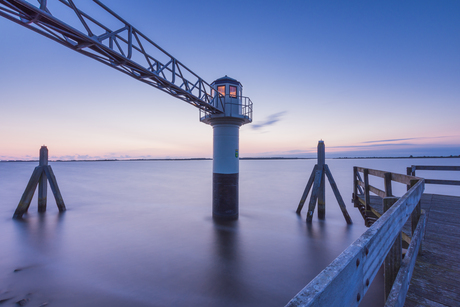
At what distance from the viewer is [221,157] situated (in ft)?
35.5

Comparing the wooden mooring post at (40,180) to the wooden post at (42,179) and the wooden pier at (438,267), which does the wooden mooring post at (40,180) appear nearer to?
the wooden post at (42,179)

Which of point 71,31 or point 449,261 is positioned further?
point 71,31

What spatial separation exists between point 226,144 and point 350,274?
9.90m

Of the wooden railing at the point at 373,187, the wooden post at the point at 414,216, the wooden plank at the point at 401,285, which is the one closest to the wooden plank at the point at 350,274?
the wooden plank at the point at 401,285

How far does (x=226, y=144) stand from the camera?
1090 cm

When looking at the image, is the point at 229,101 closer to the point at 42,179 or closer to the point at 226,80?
the point at 226,80

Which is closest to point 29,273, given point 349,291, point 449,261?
point 349,291

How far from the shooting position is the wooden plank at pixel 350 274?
0.84 metres

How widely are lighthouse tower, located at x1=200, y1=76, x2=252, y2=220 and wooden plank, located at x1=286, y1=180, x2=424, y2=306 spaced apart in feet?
30.0

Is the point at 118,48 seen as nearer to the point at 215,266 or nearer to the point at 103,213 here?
the point at 215,266

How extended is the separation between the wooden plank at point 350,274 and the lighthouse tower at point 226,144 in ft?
30.0

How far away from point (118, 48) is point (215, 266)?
24.3 ft

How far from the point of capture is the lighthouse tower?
425 inches

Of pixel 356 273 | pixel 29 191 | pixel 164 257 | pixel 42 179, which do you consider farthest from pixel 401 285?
pixel 29 191
